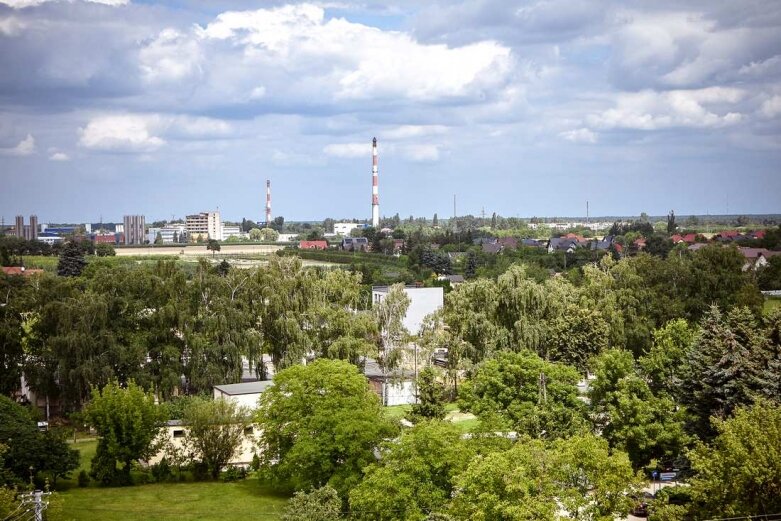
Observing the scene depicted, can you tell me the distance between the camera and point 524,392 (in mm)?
31656

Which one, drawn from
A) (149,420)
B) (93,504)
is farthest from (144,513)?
(149,420)

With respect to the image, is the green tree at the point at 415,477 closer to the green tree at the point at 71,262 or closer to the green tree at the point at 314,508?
the green tree at the point at 314,508

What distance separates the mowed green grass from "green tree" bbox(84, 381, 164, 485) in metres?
0.71

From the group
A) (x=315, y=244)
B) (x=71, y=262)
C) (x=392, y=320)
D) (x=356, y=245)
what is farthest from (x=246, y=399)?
(x=315, y=244)

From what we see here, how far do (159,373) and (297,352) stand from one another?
6860mm

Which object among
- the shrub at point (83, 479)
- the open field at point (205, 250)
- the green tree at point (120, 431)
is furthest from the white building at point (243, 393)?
the open field at point (205, 250)

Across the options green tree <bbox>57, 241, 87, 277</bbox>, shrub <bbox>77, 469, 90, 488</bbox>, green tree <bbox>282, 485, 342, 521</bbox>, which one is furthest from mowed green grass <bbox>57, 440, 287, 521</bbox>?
green tree <bbox>57, 241, 87, 277</bbox>

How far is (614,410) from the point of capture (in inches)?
1167

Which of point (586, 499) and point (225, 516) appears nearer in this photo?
point (586, 499)

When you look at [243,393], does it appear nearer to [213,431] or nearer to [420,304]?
[213,431]

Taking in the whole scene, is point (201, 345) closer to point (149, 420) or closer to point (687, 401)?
point (149, 420)

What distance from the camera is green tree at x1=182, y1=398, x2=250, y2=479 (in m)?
33.2

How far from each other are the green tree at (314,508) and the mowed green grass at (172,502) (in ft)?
9.75

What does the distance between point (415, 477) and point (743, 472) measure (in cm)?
874
